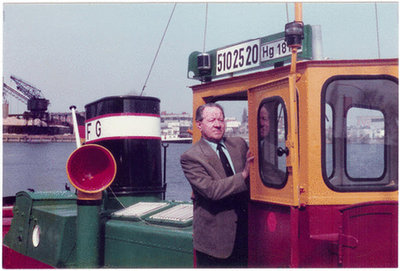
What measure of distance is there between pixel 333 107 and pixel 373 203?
0.68 metres

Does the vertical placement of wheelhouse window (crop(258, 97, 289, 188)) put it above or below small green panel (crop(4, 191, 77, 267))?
above

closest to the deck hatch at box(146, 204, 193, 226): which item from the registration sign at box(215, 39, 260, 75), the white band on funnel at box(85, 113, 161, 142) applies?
the white band on funnel at box(85, 113, 161, 142)

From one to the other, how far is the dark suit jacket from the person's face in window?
0.28 meters

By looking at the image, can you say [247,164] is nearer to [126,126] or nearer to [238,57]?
[238,57]

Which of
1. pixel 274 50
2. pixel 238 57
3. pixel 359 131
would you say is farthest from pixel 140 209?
pixel 359 131

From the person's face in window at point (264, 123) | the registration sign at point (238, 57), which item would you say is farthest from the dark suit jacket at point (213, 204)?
the registration sign at point (238, 57)

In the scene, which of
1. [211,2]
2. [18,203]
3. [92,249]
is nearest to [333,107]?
[211,2]

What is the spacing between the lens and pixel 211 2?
14.0 ft

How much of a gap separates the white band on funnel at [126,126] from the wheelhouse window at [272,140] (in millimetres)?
2610

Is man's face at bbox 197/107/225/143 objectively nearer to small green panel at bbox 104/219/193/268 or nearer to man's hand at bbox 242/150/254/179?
man's hand at bbox 242/150/254/179

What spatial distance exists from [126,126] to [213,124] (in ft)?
8.18

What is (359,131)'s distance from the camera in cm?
371

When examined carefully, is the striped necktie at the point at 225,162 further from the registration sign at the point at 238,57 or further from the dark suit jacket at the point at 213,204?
the registration sign at the point at 238,57

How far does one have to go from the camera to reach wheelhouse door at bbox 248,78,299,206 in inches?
137
